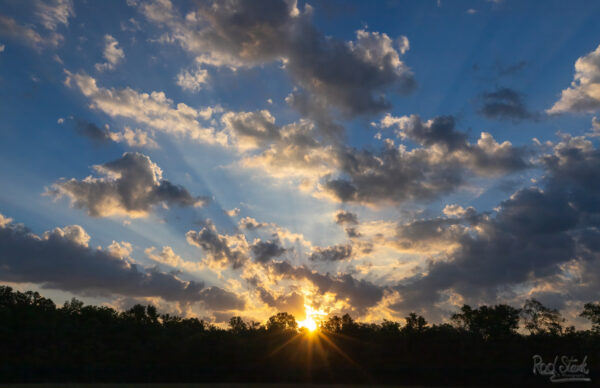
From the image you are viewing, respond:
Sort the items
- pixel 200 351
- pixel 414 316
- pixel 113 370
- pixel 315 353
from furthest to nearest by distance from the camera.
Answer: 1. pixel 414 316
2. pixel 315 353
3. pixel 200 351
4. pixel 113 370

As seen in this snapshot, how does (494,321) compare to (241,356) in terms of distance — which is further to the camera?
(494,321)

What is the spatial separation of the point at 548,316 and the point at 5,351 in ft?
325

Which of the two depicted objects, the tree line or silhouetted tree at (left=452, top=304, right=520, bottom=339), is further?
silhouetted tree at (left=452, top=304, right=520, bottom=339)

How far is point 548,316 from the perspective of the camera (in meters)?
99.3

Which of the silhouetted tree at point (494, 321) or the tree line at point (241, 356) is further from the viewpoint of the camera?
the silhouetted tree at point (494, 321)

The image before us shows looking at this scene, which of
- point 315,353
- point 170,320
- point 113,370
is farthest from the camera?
point 170,320

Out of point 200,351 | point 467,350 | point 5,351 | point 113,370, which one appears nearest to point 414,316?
point 467,350

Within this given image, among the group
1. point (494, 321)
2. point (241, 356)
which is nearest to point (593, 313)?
point (494, 321)

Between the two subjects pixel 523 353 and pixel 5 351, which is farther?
pixel 523 353

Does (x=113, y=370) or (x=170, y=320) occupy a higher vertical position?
(x=170, y=320)

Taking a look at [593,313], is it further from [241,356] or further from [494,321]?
[241,356]

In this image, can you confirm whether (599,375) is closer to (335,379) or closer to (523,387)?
(523,387)

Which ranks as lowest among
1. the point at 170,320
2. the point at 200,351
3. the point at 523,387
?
the point at 523,387

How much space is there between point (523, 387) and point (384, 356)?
50.3 feet
